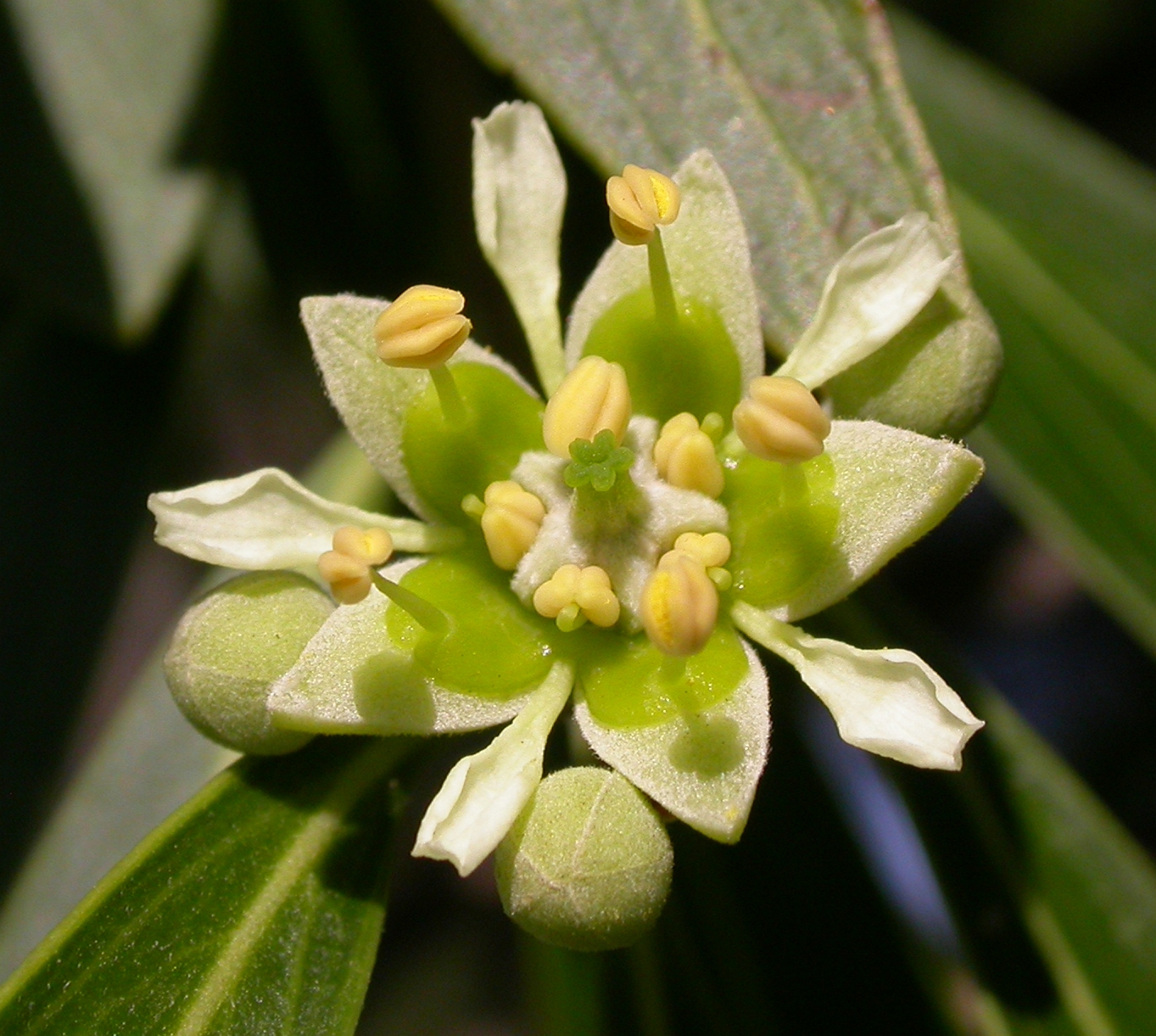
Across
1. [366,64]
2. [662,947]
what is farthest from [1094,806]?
[366,64]

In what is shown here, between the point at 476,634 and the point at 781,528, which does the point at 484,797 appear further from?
the point at 781,528

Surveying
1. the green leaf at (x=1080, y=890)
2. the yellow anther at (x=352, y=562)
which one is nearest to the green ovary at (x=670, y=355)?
the yellow anther at (x=352, y=562)

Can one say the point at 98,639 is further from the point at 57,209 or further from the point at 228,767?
the point at 228,767

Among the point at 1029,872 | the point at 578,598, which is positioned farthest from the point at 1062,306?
the point at 578,598

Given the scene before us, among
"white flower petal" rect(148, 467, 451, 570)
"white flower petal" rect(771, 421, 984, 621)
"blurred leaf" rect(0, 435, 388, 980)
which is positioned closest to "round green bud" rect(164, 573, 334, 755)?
"white flower petal" rect(148, 467, 451, 570)

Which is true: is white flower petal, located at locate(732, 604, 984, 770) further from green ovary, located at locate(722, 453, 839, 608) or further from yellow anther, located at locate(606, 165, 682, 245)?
yellow anther, located at locate(606, 165, 682, 245)

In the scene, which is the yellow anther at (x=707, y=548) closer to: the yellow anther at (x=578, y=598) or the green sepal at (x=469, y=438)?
the yellow anther at (x=578, y=598)
